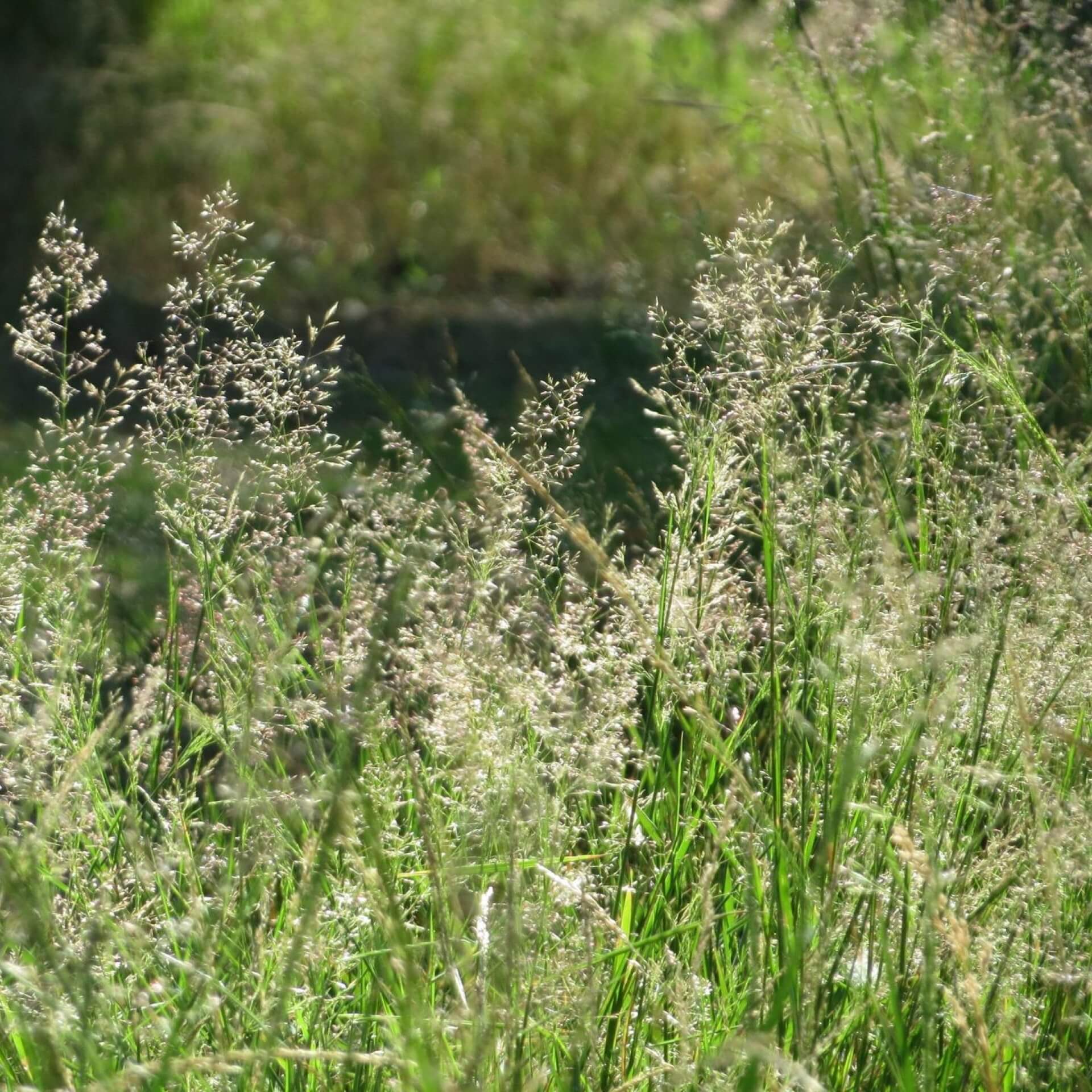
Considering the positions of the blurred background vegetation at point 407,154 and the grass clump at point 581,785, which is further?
the blurred background vegetation at point 407,154

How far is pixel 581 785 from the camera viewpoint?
144 centimetres

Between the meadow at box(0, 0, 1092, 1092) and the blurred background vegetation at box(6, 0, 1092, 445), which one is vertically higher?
the blurred background vegetation at box(6, 0, 1092, 445)

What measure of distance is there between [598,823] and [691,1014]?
59cm

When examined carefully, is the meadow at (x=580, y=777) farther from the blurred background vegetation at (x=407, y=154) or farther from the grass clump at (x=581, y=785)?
the blurred background vegetation at (x=407, y=154)

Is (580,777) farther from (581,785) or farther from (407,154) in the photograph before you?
(407,154)

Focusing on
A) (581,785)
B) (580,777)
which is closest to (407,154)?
(581,785)

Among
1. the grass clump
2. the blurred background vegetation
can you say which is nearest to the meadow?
the grass clump

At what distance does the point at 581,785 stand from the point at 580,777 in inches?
9.3

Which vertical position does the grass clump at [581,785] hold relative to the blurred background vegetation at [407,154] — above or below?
below

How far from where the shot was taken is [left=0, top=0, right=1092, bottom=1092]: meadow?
1079mm

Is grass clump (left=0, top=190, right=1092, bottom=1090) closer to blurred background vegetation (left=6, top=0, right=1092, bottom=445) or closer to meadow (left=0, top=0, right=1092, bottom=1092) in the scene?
meadow (left=0, top=0, right=1092, bottom=1092)

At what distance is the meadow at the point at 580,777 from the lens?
1079 millimetres

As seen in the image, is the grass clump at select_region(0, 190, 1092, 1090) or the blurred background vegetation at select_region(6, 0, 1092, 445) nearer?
the grass clump at select_region(0, 190, 1092, 1090)

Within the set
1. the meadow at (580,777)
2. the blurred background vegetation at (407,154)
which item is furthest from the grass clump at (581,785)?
the blurred background vegetation at (407,154)
